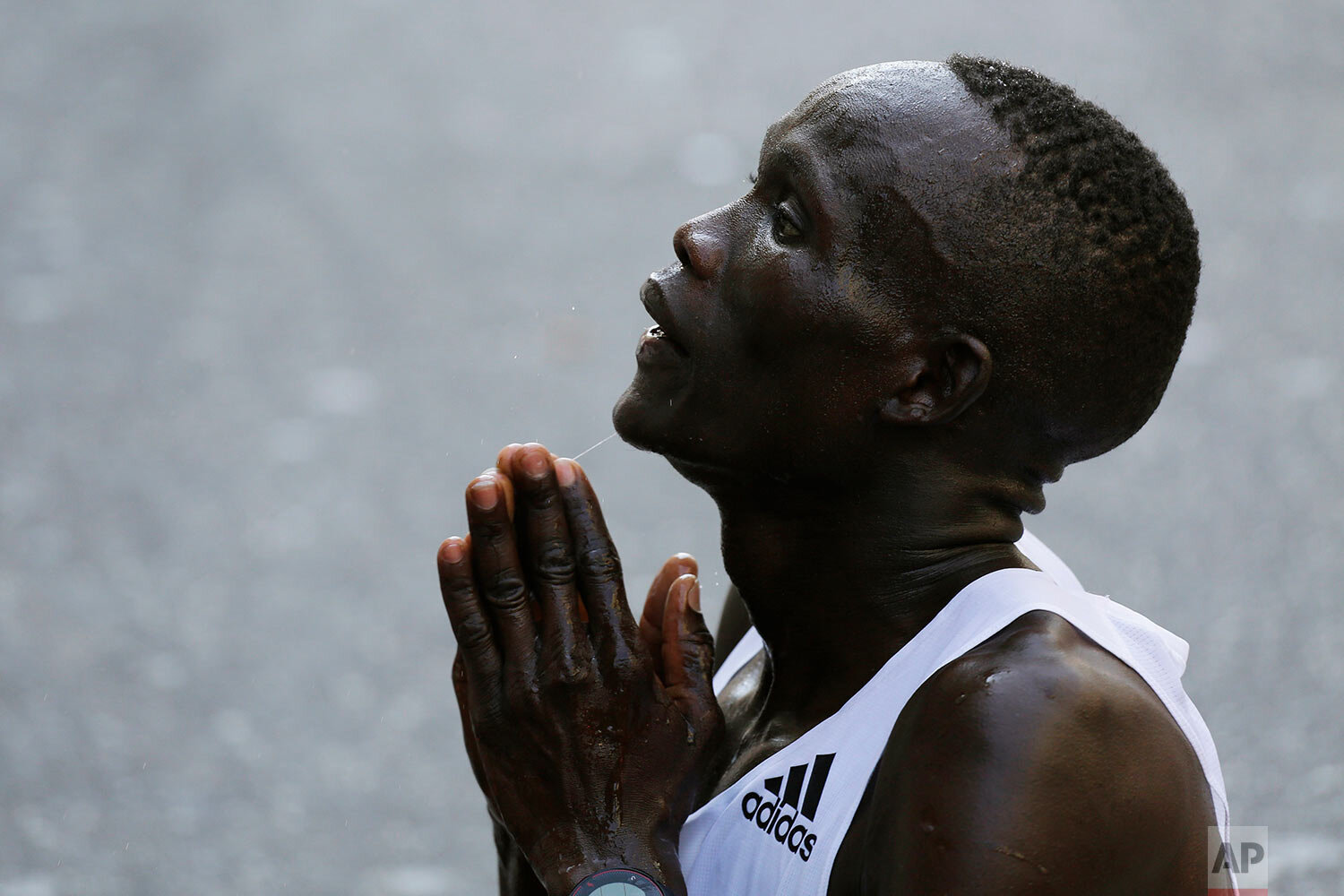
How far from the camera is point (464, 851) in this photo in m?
4.64

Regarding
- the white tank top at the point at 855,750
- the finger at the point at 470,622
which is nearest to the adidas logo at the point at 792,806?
the white tank top at the point at 855,750

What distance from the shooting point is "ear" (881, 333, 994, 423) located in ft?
6.33

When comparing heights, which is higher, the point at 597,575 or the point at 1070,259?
the point at 1070,259

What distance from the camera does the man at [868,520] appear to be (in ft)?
5.90

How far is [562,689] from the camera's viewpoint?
2.04m

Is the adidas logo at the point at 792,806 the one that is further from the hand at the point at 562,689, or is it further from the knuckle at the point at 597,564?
the knuckle at the point at 597,564

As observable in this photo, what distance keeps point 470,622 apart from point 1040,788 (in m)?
0.76

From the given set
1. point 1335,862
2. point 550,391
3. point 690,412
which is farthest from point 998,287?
point 550,391

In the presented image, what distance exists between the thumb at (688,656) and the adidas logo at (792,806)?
0.50 feet

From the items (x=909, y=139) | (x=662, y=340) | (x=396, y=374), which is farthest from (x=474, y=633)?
(x=396, y=374)

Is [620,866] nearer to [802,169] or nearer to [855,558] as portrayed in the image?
[855,558]

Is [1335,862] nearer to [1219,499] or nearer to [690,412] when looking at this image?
[1219,499]

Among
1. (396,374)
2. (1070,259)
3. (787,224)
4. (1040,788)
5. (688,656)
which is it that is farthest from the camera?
(396,374)

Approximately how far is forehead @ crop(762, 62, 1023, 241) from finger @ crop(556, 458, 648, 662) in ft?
1.63
